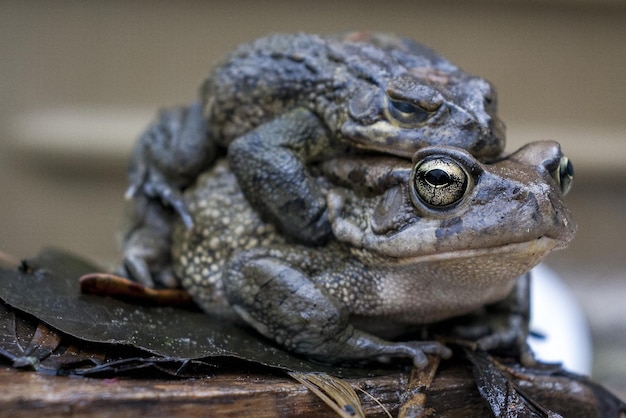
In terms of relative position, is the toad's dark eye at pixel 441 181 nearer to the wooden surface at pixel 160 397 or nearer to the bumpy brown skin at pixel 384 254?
the bumpy brown skin at pixel 384 254

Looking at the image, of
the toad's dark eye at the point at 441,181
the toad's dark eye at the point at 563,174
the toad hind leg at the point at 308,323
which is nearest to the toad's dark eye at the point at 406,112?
the toad's dark eye at the point at 441,181

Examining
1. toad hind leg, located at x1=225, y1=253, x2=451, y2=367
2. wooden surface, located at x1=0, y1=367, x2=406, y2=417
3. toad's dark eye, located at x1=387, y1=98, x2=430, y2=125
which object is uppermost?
toad's dark eye, located at x1=387, y1=98, x2=430, y2=125

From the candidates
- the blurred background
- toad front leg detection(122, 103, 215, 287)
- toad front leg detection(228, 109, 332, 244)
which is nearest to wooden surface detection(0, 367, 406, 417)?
toad front leg detection(228, 109, 332, 244)

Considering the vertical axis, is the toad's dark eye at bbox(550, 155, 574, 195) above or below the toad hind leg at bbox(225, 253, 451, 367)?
above

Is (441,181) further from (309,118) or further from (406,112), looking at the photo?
(309,118)

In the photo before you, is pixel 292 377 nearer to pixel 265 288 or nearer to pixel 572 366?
pixel 265 288

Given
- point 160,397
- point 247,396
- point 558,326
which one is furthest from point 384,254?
point 558,326

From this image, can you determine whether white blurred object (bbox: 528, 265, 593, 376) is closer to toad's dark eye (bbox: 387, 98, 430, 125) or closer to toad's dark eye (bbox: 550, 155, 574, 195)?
toad's dark eye (bbox: 550, 155, 574, 195)

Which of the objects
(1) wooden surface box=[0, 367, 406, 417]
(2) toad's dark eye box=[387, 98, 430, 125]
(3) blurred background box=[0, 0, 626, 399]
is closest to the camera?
(1) wooden surface box=[0, 367, 406, 417]
